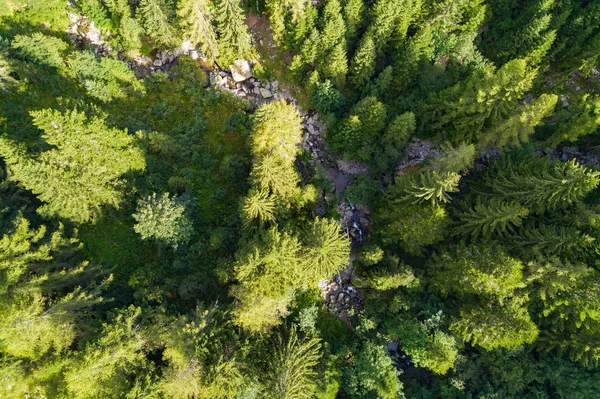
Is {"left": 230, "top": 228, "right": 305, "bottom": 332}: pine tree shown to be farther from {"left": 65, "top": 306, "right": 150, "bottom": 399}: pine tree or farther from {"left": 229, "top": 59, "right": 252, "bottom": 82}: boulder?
{"left": 229, "top": 59, "right": 252, "bottom": 82}: boulder

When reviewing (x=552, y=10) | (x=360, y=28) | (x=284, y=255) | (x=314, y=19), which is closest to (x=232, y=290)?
(x=284, y=255)

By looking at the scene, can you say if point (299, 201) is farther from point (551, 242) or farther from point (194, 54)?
point (194, 54)

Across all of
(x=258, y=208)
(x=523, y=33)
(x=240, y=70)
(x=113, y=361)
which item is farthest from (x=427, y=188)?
(x=113, y=361)

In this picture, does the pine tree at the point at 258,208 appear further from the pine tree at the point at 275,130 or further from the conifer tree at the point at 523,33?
the conifer tree at the point at 523,33

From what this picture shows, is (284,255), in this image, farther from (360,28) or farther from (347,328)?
(360,28)

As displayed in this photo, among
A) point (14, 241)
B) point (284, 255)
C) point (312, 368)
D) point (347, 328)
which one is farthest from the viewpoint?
point (347, 328)

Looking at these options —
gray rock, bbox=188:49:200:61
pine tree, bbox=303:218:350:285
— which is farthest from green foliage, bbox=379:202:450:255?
gray rock, bbox=188:49:200:61

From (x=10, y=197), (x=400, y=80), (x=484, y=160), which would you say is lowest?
(x=10, y=197)
